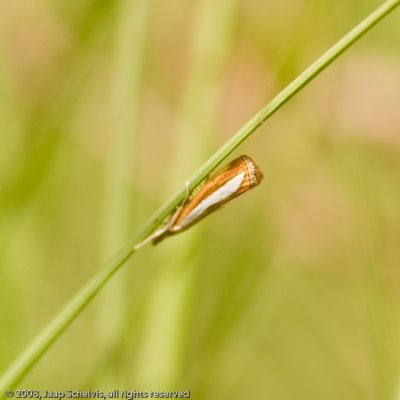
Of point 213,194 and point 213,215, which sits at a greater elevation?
point 213,194

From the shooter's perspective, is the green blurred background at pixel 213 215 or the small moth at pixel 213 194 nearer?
the small moth at pixel 213 194

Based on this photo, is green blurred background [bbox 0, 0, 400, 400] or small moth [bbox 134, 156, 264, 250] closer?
small moth [bbox 134, 156, 264, 250]

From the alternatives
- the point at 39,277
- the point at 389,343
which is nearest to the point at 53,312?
the point at 39,277

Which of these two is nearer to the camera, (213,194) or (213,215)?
(213,194)
